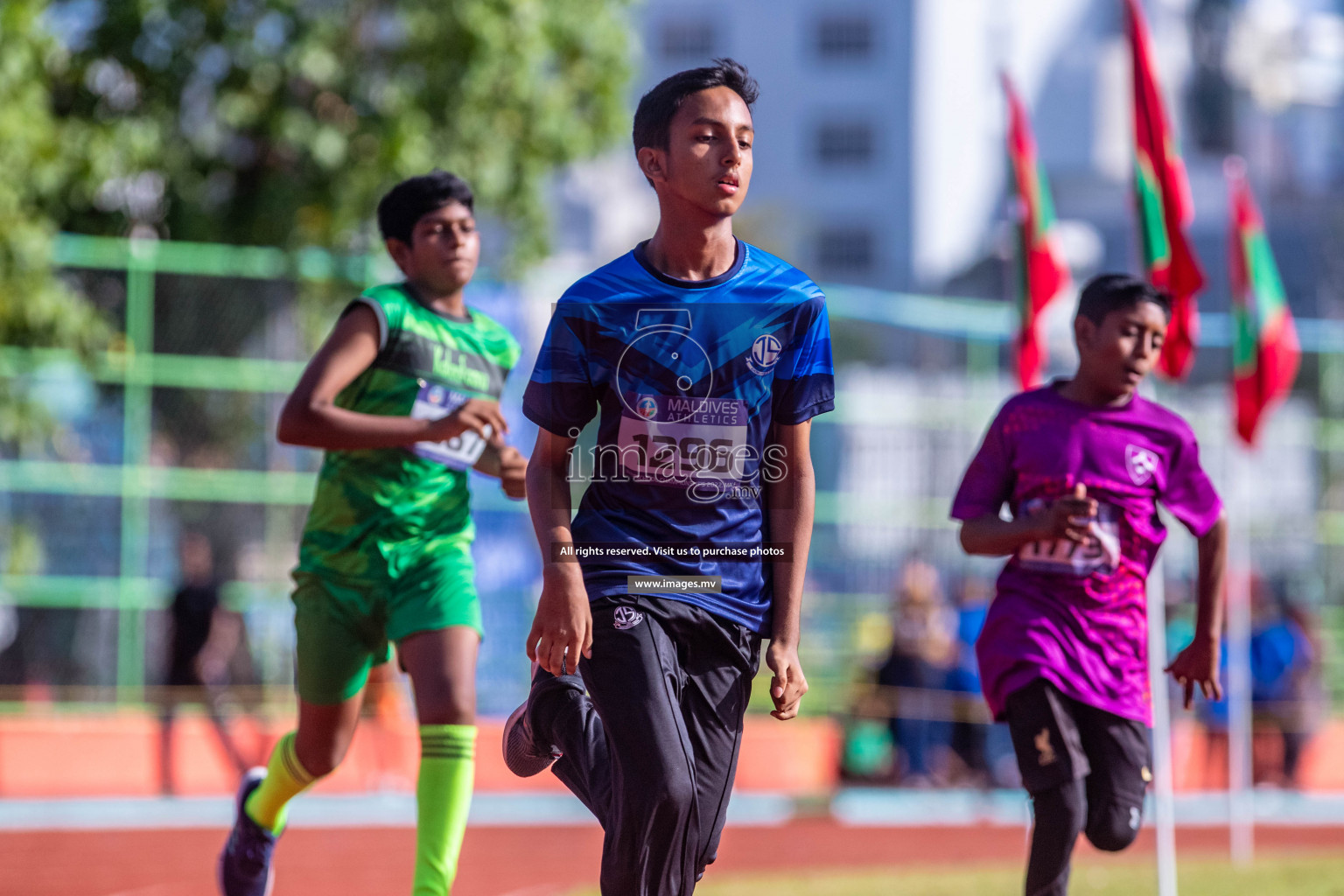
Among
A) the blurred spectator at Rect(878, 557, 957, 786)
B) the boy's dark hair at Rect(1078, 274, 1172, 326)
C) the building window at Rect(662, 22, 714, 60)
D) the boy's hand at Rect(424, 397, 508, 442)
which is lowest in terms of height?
the blurred spectator at Rect(878, 557, 957, 786)

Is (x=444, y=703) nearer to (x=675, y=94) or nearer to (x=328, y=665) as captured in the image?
(x=328, y=665)

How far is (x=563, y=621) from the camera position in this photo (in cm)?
368

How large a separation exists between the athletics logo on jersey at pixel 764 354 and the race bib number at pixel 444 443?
148 cm

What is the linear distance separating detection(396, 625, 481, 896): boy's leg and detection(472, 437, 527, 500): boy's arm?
1.45 feet

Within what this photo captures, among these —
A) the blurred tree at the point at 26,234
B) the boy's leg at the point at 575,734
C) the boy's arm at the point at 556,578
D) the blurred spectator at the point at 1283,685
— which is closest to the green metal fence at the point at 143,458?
the blurred tree at the point at 26,234

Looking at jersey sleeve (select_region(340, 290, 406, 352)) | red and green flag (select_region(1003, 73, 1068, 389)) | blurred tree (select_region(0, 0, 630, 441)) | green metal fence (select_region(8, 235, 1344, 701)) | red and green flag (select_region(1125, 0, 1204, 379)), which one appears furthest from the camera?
blurred tree (select_region(0, 0, 630, 441))

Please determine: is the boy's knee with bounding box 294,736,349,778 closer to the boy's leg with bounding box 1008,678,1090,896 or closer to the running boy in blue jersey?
the running boy in blue jersey

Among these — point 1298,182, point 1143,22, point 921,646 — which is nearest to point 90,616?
point 921,646

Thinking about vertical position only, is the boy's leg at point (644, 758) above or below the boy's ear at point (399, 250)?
below

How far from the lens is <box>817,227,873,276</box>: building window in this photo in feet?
201

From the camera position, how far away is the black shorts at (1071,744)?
16.2 ft

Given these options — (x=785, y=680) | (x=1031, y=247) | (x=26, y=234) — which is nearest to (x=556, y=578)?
(x=785, y=680)

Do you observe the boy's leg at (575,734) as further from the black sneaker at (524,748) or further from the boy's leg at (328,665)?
the boy's leg at (328,665)

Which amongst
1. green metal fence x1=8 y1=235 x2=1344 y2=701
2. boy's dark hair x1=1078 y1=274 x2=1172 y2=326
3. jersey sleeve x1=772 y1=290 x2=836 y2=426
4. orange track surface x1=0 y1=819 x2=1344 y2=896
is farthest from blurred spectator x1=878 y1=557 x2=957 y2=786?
jersey sleeve x1=772 y1=290 x2=836 y2=426
